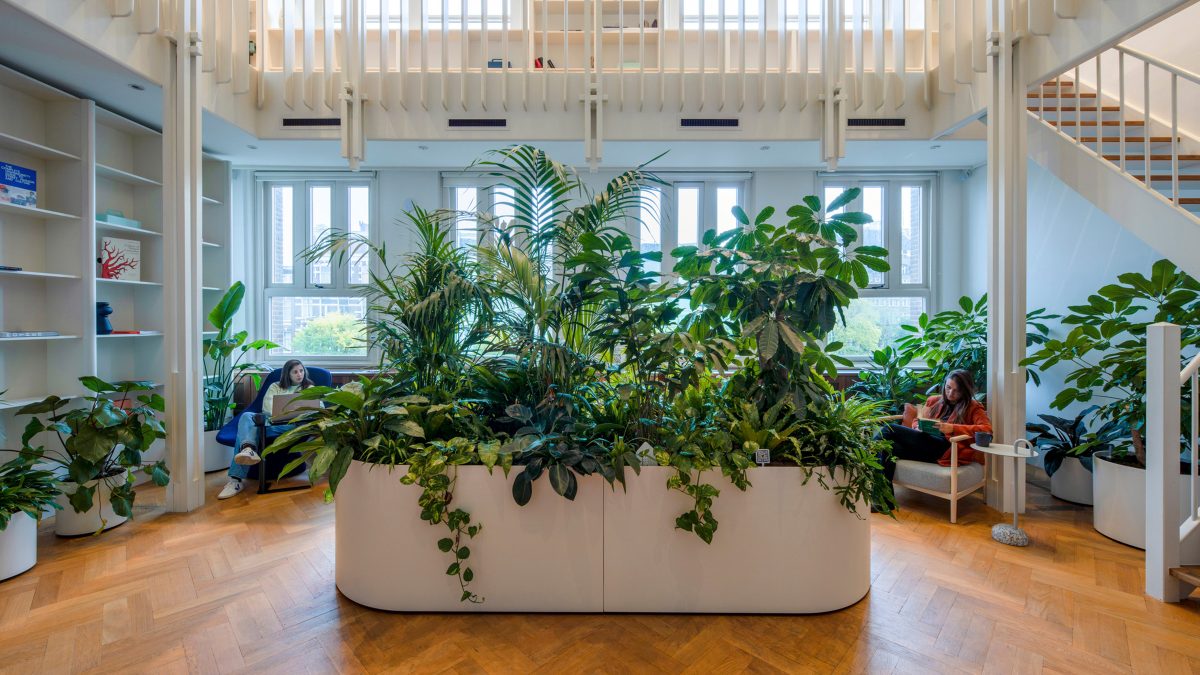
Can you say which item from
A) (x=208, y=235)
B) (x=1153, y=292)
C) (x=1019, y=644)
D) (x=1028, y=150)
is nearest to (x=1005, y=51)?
(x=1028, y=150)

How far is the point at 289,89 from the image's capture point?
482cm

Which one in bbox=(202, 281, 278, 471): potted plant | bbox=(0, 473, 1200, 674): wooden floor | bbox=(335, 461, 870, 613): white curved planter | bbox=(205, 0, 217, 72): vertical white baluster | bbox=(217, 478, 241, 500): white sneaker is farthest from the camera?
bbox=(202, 281, 278, 471): potted plant

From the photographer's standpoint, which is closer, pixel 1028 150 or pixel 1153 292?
pixel 1153 292

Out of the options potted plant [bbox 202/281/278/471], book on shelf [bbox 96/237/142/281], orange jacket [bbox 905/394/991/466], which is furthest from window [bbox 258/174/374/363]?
orange jacket [bbox 905/394/991/466]

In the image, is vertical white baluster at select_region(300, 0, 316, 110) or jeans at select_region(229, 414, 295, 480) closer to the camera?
jeans at select_region(229, 414, 295, 480)

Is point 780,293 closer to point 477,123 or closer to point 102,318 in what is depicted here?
point 477,123

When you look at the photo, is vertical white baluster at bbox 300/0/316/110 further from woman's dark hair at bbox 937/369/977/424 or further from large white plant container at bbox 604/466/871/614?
woman's dark hair at bbox 937/369/977/424

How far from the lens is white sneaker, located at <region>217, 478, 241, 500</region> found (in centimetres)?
406

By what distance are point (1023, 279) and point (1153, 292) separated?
0.70 meters

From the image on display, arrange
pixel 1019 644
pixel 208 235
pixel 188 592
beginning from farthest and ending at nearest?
1. pixel 208 235
2. pixel 188 592
3. pixel 1019 644

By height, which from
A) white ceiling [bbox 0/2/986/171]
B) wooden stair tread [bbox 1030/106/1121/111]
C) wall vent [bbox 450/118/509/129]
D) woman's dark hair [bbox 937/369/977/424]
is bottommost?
woman's dark hair [bbox 937/369/977/424]

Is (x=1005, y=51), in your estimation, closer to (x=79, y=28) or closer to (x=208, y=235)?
(x=79, y=28)

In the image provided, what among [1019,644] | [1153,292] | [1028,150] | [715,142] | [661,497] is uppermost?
[715,142]

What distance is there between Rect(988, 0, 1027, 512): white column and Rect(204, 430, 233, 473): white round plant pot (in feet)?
19.7
